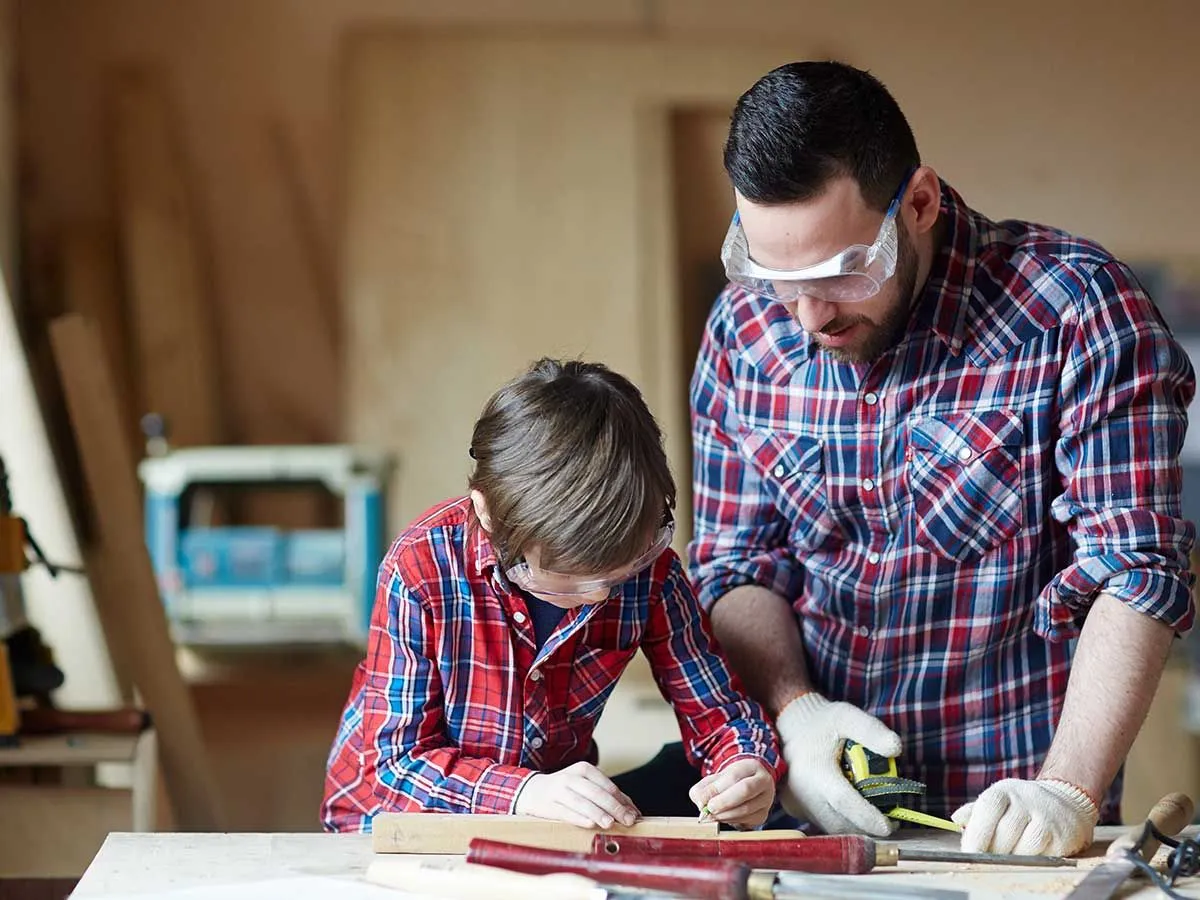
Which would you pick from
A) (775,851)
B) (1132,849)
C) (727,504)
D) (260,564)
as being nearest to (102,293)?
(260,564)

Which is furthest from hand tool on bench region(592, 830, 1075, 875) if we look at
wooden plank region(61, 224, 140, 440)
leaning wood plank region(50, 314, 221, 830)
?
wooden plank region(61, 224, 140, 440)

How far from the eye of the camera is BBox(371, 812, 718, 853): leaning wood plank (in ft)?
5.30

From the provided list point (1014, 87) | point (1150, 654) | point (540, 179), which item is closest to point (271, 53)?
point (540, 179)

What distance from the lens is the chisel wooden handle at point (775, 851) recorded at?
1.56 metres

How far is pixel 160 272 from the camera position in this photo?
170 inches

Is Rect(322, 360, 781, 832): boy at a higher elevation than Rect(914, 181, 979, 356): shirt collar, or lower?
lower

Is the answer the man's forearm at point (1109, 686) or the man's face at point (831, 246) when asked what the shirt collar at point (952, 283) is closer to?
the man's face at point (831, 246)

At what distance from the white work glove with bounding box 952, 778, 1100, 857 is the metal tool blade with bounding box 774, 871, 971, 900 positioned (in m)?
0.17

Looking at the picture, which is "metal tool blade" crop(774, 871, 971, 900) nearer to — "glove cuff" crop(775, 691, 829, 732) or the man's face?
"glove cuff" crop(775, 691, 829, 732)

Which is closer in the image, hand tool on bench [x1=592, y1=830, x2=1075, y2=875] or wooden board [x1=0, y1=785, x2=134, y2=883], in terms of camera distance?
hand tool on bench [x1=592, y1=830, x2=1075, y2=875]

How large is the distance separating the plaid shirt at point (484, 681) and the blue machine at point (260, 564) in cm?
199

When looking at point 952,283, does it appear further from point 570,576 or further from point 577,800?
point 577,800

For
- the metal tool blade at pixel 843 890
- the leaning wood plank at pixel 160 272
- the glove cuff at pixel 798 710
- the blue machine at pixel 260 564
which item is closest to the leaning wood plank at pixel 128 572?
the blue machine at pixel 260 564

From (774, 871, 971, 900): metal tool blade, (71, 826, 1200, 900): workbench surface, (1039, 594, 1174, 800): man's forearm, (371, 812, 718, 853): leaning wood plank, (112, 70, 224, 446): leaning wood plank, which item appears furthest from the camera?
(112, 70, 224, 446): leaning wood plank
